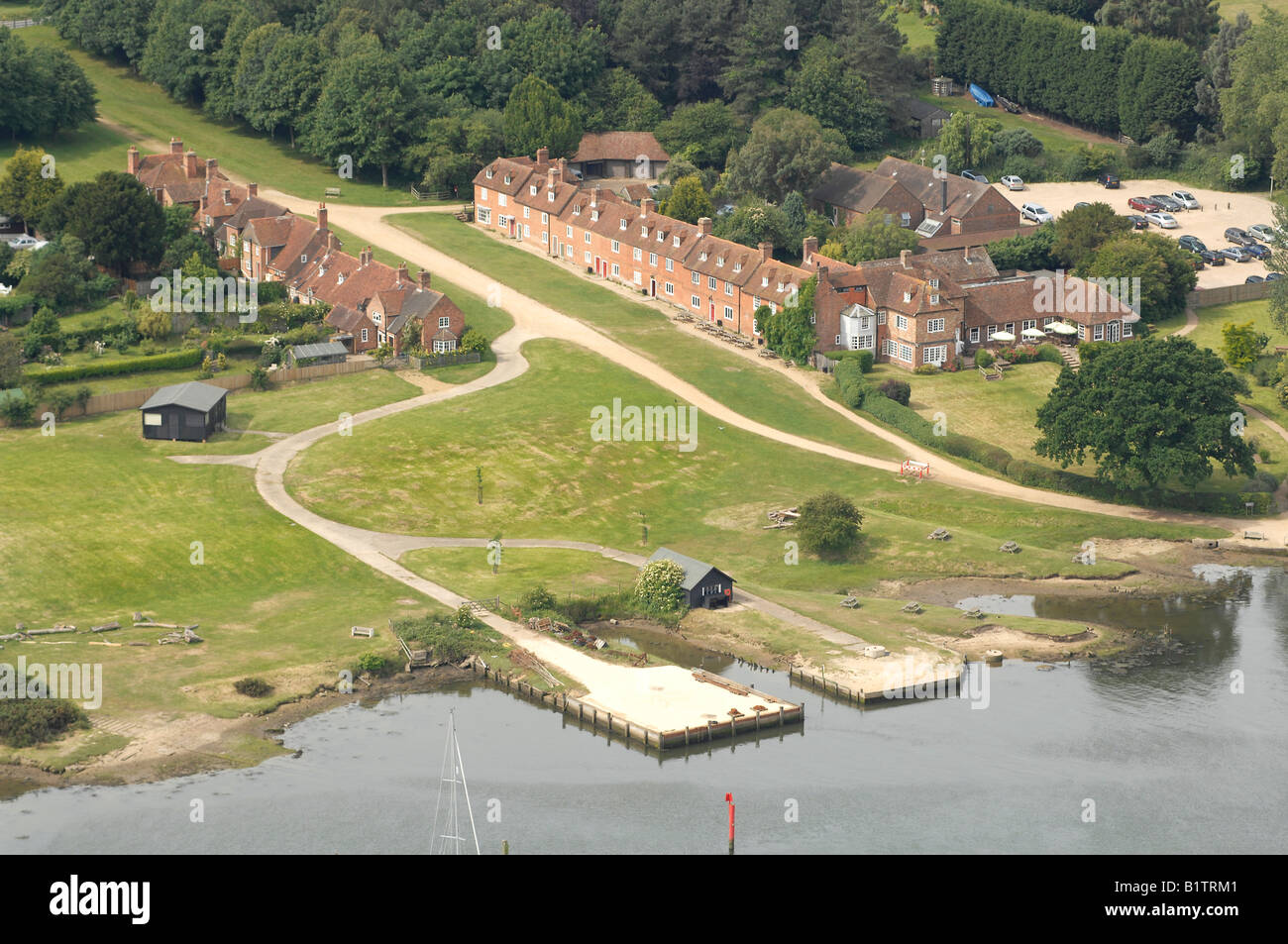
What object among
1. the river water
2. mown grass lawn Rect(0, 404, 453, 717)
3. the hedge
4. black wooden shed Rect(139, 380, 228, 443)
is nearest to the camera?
the river water

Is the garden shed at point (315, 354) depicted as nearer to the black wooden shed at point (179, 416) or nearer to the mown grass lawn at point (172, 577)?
the black wooden shed at point (179, 416)

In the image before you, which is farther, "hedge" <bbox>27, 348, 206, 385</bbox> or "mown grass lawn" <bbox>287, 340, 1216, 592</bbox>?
"hedge" <bbox>27, 348, 206, 385</bbox>

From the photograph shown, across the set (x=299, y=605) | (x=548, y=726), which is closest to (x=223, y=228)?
(x=299, y=605)

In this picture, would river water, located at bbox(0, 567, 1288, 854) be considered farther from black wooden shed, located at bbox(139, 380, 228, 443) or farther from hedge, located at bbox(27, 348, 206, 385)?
hedge, located at bbox(27, 348, 206, 385)

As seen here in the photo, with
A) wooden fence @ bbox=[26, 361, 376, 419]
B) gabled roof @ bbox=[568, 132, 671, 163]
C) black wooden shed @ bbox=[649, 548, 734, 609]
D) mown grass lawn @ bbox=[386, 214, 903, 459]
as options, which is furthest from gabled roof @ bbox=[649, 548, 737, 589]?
gabled roof @ bbox=[568, 132, 671, 163]

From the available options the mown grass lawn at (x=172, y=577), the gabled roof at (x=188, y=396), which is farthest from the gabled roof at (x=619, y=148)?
the mown grass lawn at (x=172, y=577)

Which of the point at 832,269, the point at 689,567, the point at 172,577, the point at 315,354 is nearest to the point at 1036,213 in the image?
the point at 832,269
